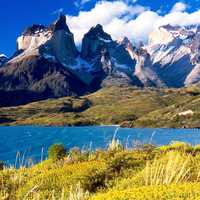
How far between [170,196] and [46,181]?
766 centimetres

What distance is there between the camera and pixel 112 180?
69.1ft

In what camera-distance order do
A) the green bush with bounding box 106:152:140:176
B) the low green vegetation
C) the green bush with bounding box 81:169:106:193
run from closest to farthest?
the low green vegetation, the green bush with bounding box 81:169:106:193, the green bush with bounding box 106:152:140:176

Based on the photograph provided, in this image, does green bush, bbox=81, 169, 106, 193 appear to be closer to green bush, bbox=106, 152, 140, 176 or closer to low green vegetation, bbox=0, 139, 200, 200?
low green vegetation, bbox=0, 139, 200, 200

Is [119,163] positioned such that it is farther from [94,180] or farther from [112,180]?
[94,180]

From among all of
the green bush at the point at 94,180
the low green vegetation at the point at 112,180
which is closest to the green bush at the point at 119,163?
the low green vegetation at the point at 112,180

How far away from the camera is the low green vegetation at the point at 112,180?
14.6 meters

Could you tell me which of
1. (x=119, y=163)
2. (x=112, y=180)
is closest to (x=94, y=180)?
(x=112, y=180)

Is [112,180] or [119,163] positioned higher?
[119,163]

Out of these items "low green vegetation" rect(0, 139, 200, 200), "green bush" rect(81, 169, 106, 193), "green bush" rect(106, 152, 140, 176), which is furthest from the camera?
"green bush" rect(106, 152, 140, 176)

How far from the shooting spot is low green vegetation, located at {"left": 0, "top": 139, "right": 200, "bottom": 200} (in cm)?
1462

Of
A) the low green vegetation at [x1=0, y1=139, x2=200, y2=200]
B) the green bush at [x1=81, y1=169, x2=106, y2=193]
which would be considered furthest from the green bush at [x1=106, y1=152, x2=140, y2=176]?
the green bush at [x1=81, y1=169, x2=106, y2=193]

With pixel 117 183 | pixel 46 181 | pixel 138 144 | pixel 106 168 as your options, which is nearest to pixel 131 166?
pixel 106 168

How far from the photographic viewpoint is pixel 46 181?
20344mm

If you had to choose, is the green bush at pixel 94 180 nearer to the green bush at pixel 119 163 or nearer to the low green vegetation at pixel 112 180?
the low green vegetation at pixel 112 180
